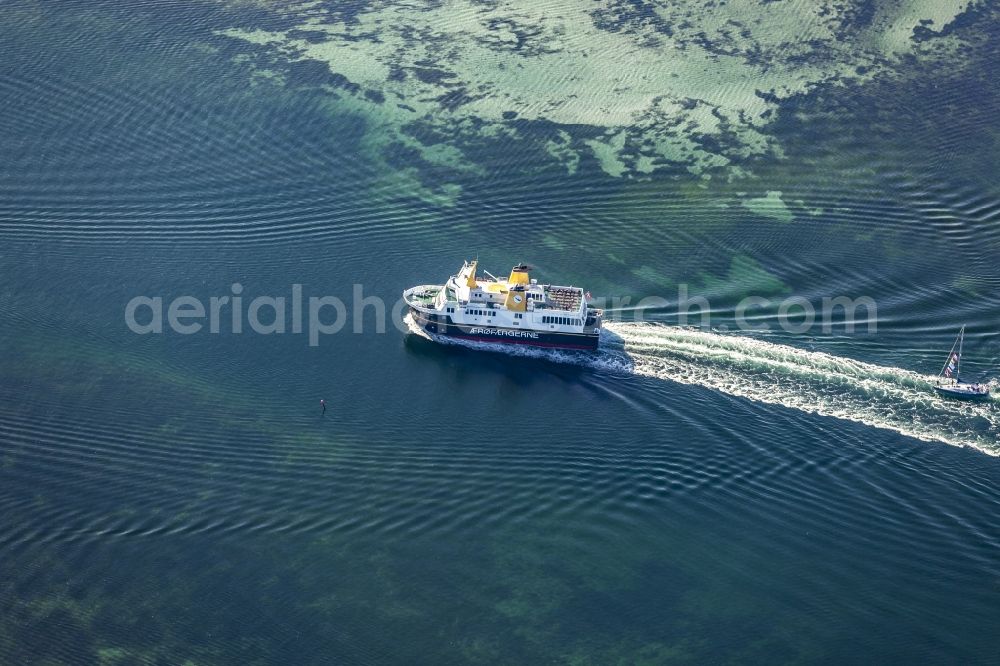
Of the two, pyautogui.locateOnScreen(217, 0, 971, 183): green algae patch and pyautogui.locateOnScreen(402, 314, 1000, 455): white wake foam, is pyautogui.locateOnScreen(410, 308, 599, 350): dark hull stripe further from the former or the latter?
pyautogui.locateOnScreen(217, 0, 971, 183): green algae patch

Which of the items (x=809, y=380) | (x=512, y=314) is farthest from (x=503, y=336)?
(x=809, y=380)

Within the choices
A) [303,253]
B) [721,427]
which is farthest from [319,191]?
[721,427]

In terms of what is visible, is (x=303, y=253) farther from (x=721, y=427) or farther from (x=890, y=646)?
(x=890, y=646)

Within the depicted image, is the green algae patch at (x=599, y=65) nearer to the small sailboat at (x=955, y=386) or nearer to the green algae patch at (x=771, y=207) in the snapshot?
the green algae patch at (x=771, y=207)

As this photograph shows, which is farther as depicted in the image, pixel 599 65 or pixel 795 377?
pixel 599 65

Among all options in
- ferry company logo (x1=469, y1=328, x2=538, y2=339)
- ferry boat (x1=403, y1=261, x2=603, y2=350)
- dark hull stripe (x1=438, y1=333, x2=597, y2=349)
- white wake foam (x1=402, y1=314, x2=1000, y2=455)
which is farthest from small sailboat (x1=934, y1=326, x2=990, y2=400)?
ferry company logo (x1=469, y1=328, x2=538, y2=339)

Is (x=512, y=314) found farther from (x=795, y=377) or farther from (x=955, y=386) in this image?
(x=955, y=386)
